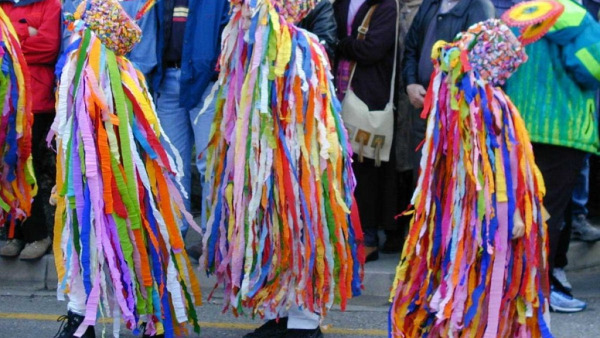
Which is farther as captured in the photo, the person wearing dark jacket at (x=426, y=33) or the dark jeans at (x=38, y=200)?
the dark jeans at (x=38, y=200)

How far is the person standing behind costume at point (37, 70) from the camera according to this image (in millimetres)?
6676

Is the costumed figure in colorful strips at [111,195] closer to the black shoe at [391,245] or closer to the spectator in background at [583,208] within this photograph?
the black shoe at [391,245]

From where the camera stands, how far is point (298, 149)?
5.18 meters

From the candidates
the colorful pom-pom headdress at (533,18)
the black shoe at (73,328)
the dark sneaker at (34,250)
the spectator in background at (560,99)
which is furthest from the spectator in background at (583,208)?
the dark sneaker at (34,250)

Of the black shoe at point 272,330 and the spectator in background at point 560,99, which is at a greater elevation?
the spectator in background at point 560,99

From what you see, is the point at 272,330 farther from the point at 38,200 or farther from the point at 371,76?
the point at 38,200

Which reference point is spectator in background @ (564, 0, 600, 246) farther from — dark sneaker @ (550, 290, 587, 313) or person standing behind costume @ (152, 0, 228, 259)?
person standing behind costume @ (152, 0, 228, 259)

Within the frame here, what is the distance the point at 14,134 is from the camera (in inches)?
247

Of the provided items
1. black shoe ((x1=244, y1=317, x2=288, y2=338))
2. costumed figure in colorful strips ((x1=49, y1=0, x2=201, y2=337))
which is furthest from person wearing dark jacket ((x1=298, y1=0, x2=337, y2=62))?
black shoe ((x1=244, y1=317, x2=288, y2=338))

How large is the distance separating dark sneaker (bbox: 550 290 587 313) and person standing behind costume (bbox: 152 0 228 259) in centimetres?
197

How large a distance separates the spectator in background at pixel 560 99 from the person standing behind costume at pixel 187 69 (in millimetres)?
1624

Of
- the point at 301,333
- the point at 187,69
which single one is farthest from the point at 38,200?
the point at 301,333

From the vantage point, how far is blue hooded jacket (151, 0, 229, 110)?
6.15m

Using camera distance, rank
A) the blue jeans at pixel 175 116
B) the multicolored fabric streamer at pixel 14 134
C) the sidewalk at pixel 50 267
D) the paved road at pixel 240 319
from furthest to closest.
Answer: the sidewalk at pixel 50 267, the blue jeans at pixel 175 116, the multicolored fabric streamer at pixel 14 134, the paved road at pixel 240 319
